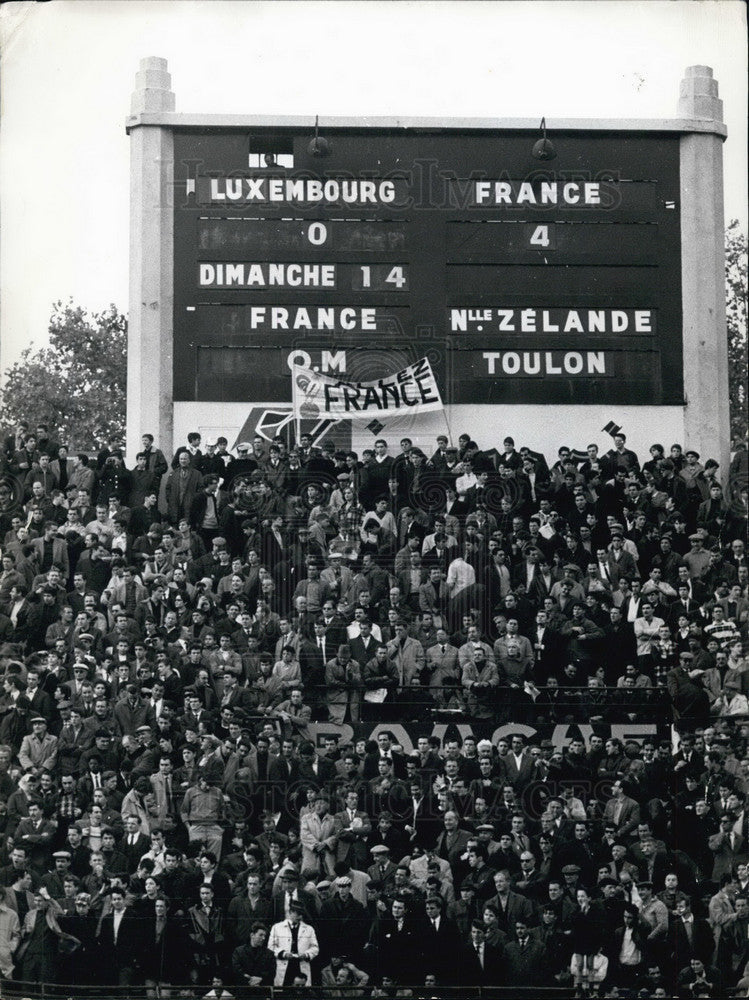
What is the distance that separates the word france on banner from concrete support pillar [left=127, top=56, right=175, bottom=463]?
4.92 feet

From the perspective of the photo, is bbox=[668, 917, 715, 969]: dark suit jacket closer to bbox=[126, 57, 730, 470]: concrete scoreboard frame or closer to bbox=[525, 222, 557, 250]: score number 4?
bbox=[126, 57, 730, 470]: concrete scoreboard frame

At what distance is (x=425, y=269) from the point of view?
16578 millimetres

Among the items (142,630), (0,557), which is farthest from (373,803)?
(0,557)

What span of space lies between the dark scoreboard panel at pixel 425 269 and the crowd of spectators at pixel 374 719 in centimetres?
79

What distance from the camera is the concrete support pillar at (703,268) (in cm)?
1692

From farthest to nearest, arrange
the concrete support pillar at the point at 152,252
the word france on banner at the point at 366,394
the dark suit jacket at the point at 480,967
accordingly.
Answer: the concrete support pillar at the point at 152,252 → the word france on banner at the point at 366,394 → the dark suit jacket at the point at 480,967

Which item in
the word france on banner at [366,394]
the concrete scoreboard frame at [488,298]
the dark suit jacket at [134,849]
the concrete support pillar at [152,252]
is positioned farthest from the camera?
the concrete support pillar at [152,252]

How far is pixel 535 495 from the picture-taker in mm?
16266

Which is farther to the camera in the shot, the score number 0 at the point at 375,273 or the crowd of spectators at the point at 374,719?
the score number 0 at the point at 375,273

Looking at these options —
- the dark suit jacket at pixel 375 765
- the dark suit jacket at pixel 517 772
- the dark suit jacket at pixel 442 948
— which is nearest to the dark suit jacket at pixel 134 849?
the dark suit jacket at pixel 375 765

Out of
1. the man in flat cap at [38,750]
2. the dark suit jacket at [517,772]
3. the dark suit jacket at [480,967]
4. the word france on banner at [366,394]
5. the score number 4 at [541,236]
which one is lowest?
the dark suit jacket at [480,967]

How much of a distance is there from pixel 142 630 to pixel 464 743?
3339mm

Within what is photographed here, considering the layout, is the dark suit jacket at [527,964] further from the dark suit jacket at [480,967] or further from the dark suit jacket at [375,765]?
the dark suit jacket at [375,765]

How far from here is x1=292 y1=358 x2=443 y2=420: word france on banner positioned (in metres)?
16.5
